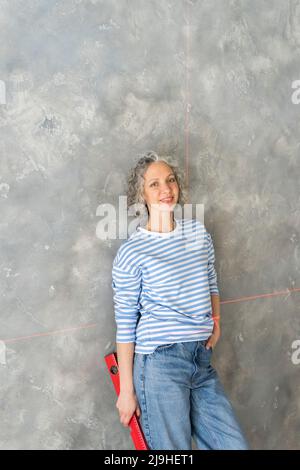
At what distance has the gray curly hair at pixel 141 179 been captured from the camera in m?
1.42

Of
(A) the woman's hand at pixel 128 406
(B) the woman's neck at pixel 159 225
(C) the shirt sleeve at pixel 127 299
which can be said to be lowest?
(A) the woman's hand at pixel 128 406

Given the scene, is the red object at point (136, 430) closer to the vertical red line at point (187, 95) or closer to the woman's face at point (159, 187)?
the woman's face at point (159, 187)

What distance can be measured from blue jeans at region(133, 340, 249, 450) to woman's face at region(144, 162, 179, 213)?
0.37 meters

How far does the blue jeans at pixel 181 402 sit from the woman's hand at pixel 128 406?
0.02 meters

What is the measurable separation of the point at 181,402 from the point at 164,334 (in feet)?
0.56

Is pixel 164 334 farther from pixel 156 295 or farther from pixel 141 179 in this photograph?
pixel 141 179

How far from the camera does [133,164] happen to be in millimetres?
1457

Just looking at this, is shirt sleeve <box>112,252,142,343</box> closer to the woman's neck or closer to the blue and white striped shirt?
the blue and white striped shirt

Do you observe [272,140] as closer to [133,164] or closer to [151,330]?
[133,164]

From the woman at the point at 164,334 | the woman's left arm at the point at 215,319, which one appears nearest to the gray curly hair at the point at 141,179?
the woman at the point at 164,334

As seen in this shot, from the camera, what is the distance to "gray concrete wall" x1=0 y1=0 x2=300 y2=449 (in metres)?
1.30

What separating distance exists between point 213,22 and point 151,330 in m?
0.92

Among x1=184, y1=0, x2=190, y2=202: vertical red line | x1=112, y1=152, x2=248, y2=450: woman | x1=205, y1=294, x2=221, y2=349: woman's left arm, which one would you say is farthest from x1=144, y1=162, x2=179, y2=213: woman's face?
x1=205, y1=294, x2=221, y2=349: woman's left arm

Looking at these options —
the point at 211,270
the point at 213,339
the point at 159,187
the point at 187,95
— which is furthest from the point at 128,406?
the point at 187,95
